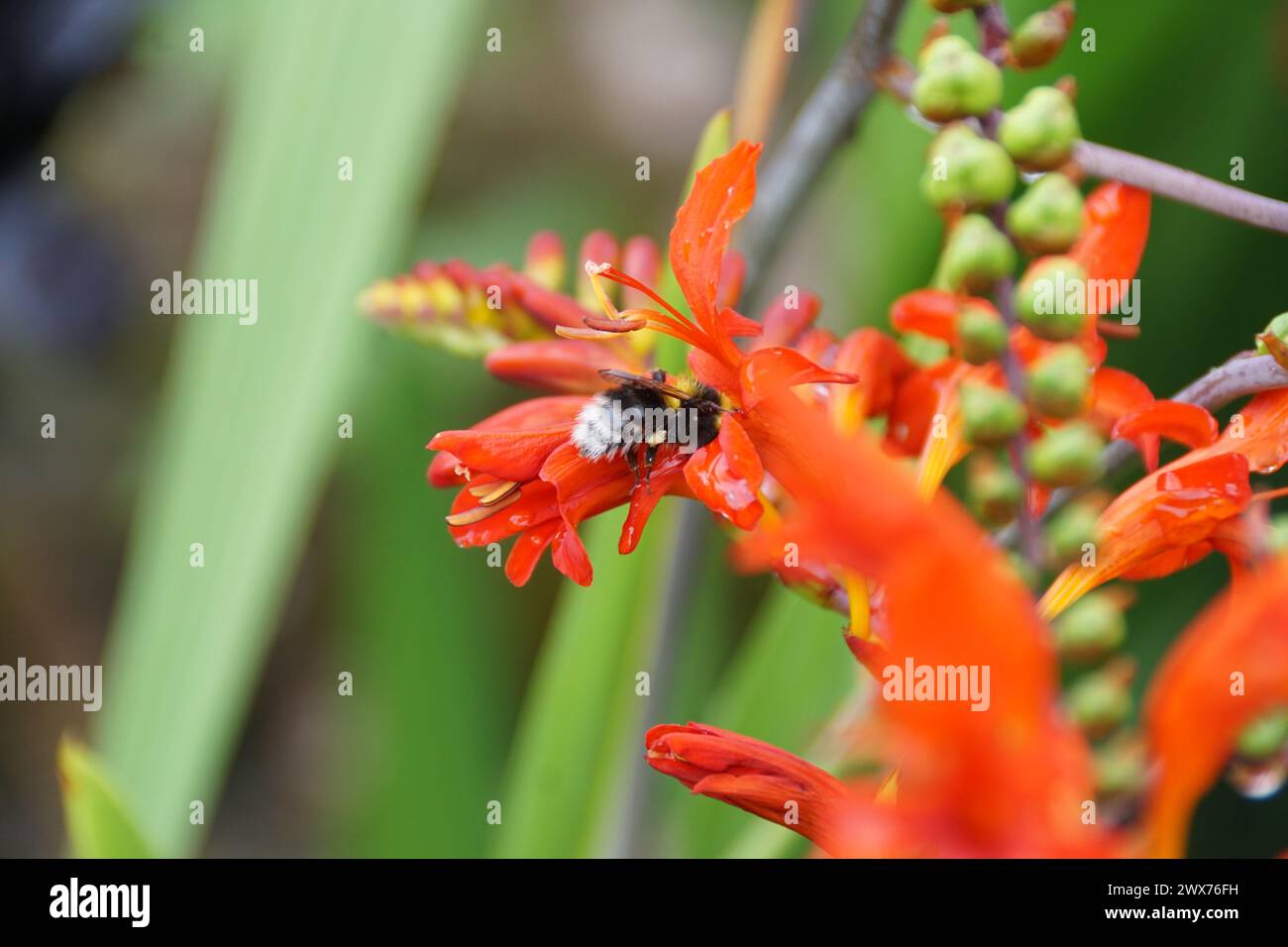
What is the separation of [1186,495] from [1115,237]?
88mm

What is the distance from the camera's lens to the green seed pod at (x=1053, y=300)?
317 millimetres

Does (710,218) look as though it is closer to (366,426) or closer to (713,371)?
(713,371)

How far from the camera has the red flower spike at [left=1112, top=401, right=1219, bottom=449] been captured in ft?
1.13

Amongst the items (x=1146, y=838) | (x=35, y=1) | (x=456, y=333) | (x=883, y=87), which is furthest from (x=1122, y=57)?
(x=35, y=1)

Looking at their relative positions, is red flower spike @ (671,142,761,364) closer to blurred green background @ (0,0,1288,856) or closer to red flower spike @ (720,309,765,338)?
red flower spike @ (720,309,765,338)

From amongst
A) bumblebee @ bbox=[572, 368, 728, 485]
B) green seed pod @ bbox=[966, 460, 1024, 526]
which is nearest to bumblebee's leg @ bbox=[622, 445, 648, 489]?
bumblebee @ bbox=[572, 368, 728, 485]

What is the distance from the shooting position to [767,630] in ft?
2.58

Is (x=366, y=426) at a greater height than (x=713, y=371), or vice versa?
(x=366, y=426)

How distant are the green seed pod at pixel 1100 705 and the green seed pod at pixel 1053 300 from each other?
93 millimetres

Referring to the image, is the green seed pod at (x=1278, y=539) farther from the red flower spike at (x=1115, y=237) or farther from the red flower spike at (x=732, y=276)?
the red flower spike at (x=732, y=276)

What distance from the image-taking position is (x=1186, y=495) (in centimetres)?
34

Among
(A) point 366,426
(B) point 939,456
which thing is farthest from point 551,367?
(A) point 366,426

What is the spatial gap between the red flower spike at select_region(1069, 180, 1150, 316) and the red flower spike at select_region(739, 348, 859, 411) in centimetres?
10

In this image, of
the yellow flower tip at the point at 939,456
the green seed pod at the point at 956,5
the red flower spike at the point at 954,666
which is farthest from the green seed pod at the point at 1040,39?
the red flower spike at the point at 954,666
